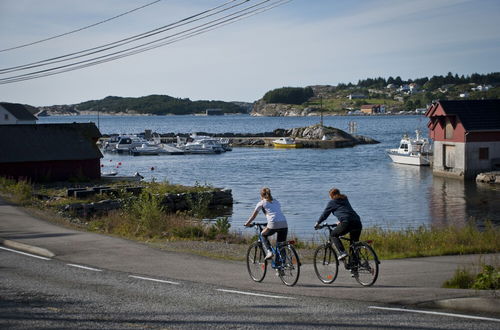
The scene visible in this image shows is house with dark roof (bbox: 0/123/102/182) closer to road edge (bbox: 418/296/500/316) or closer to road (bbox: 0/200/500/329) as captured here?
road (bbox: 0/200/500/329)

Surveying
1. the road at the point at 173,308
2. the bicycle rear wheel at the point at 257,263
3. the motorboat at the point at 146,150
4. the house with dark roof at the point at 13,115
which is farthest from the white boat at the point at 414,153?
the road at the point at 173,308

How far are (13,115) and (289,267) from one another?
7660 centimetres

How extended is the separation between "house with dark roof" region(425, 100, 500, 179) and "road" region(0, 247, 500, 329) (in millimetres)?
50654

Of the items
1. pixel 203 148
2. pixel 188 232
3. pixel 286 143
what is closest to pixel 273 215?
pixel 188 232

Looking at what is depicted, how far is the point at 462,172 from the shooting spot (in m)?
61.8

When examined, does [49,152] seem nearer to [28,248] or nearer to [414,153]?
[28,248]

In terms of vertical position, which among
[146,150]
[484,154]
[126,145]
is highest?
[126,145]

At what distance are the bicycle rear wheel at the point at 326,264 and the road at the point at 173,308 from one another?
1324 millimetres

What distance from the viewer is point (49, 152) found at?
47.8m

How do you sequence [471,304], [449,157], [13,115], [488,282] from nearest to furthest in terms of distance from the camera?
1. [471,304]
2. [488,282]
3. [449,157]
4. [13,115]

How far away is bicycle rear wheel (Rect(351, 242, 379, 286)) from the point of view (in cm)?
1366

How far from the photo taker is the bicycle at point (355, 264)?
1369cm

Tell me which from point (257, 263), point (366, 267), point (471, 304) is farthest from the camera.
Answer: point (257, 263)

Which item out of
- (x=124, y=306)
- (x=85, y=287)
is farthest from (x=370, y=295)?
(x=85, y=287)
